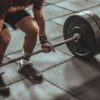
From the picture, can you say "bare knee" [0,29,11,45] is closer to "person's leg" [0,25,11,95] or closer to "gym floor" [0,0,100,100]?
"person's leg" [0,25,11,95]

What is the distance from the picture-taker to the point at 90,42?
2953mm

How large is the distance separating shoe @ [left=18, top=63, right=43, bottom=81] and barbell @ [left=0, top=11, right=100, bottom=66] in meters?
0.37

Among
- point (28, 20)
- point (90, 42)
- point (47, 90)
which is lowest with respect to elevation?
point (47, 90)

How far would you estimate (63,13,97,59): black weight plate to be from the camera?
2.92 meters

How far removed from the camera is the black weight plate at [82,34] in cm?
292

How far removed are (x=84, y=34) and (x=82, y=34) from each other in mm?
24

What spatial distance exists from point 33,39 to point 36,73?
347 millimetres

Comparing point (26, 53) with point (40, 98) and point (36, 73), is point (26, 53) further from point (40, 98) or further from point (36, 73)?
point (40, 98)

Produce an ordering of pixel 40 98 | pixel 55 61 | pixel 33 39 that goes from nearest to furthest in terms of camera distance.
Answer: pixel 40 98 → pixel 33 39 → pixel 55 61

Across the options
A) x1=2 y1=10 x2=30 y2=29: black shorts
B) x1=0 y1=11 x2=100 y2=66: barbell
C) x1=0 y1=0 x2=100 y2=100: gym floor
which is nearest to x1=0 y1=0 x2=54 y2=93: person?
x1=2 y1=10 x2=30 y2=29: black shorts

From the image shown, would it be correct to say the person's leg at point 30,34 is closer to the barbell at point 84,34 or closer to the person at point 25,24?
the person at point 25,24

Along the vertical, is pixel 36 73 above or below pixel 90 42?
below

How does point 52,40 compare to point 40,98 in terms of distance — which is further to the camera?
point 52,40

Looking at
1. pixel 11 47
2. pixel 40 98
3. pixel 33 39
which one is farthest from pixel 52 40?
pixel 40 98
